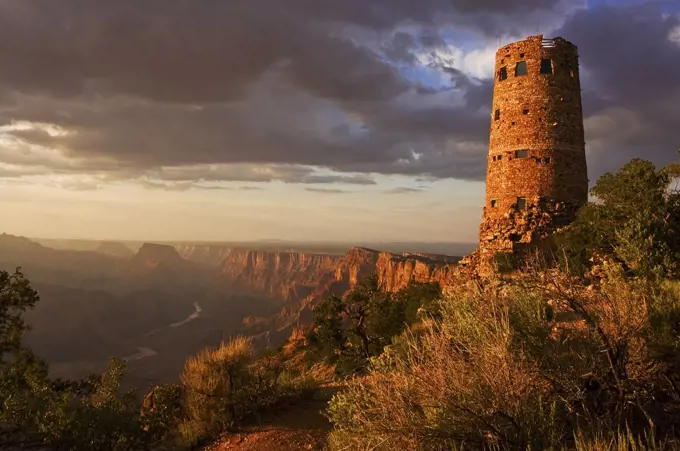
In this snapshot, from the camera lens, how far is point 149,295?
198125 mm

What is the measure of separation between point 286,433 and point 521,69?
2188 centimetres

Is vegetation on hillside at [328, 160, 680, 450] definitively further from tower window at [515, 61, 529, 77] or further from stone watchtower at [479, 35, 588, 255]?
tower window at [515, 61, 529, 77]

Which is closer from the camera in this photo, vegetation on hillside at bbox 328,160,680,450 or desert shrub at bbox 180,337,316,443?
vegetation on hillside at bbox 328,160,680,450

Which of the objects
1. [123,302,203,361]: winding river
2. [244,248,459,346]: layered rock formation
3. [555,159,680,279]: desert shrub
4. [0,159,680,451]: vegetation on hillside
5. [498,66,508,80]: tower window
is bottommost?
[123,302,203,361]: winding river

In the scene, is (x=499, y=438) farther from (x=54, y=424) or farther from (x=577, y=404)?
(x=54, y=424)

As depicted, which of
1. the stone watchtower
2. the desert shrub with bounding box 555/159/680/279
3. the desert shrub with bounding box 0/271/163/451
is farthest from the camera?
the stone watchtower

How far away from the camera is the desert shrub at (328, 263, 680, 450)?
6.46m

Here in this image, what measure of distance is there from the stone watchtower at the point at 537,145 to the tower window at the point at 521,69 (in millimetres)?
20

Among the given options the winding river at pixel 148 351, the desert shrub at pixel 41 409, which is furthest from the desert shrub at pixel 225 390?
the winding river at pixel 148 351

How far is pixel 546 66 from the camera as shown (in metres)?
24.9

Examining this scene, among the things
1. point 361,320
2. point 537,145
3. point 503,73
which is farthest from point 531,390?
point 503,73

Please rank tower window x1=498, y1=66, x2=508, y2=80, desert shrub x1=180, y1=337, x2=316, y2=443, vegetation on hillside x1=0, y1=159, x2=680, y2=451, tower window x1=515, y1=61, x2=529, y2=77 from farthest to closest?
tower window x1=498, y1=66, x2=508, y2=80 → tower window x1=515, y1=61, x2=529, y2=77 → desert shrub x1=180, y1=337, x2=316, y2=443 → vegetation on hillside x1=0, y1=159, x2=680, y2=451

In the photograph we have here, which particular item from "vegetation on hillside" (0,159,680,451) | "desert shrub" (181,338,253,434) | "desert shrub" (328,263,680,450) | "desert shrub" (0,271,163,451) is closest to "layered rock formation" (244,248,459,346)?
"desert shrub" (181,338,253,434)

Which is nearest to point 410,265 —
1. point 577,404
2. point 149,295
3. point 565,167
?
point 565,167
